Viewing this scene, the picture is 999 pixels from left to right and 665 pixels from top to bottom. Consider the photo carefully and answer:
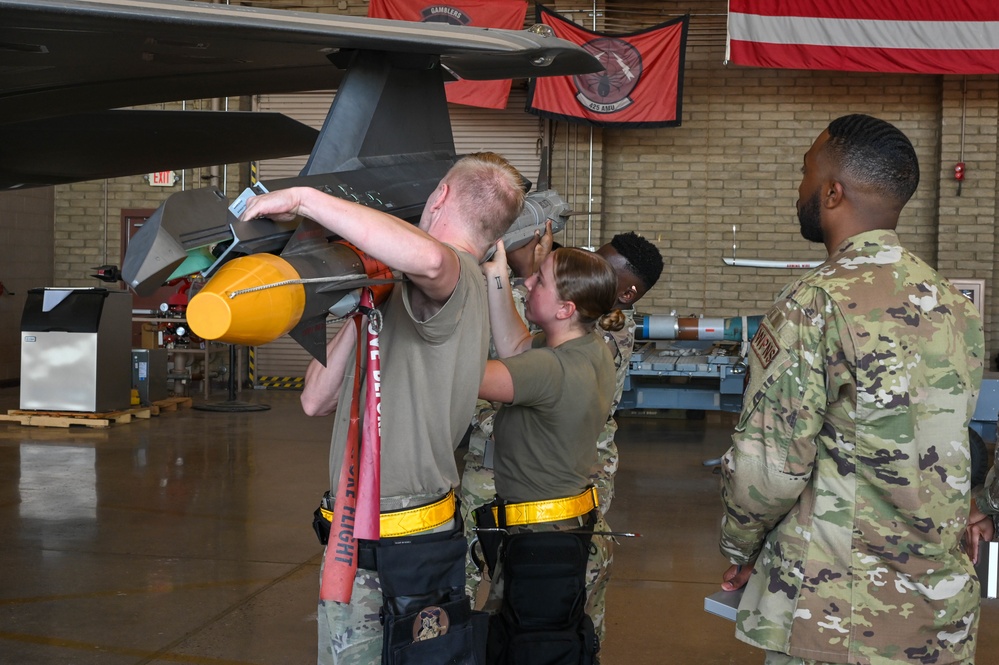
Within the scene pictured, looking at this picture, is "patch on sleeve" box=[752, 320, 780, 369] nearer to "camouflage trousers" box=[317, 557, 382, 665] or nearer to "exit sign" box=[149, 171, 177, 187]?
"camouflage trousers" box=[317, 557, 382, 665]

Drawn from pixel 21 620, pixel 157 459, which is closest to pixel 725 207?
pixel 157 459

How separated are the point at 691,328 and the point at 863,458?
711 cm

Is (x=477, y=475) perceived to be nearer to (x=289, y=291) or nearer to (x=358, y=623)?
(x=358, y=623)

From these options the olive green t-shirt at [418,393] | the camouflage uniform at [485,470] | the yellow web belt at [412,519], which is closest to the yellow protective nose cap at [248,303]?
the olive green t-shirt at [418,393]

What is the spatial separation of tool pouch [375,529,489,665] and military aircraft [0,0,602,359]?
56cm

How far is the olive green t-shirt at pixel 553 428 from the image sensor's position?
8.50 feet

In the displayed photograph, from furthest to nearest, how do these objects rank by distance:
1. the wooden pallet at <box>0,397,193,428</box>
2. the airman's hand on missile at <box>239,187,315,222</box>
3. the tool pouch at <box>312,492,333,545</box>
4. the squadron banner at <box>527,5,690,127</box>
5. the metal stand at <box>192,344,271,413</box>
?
the squadron banner at <box>527,5,690,127</box>, the metal stand at <box>192,344,271,413</box>, the wooden pallet at <box>0,397,193,428</box>, the tool pouch at <box>312,492,333,545</box>, the airman's hand on missile at <box>239,187,315,222</box>

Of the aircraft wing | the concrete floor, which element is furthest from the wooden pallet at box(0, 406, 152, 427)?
the aircraft wing

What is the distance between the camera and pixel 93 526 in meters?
5.54

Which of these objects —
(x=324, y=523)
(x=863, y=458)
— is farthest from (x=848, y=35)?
(x=324, y=523)

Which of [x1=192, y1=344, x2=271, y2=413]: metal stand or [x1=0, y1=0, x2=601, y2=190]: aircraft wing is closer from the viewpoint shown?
[x1=0, y1=0, x2=601, y2=190]: aircraft wing

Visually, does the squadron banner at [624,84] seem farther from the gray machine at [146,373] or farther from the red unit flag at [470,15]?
the gray machine at [146,373]

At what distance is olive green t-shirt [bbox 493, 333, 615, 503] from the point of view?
2592 mm

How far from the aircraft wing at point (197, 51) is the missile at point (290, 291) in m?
0.46
